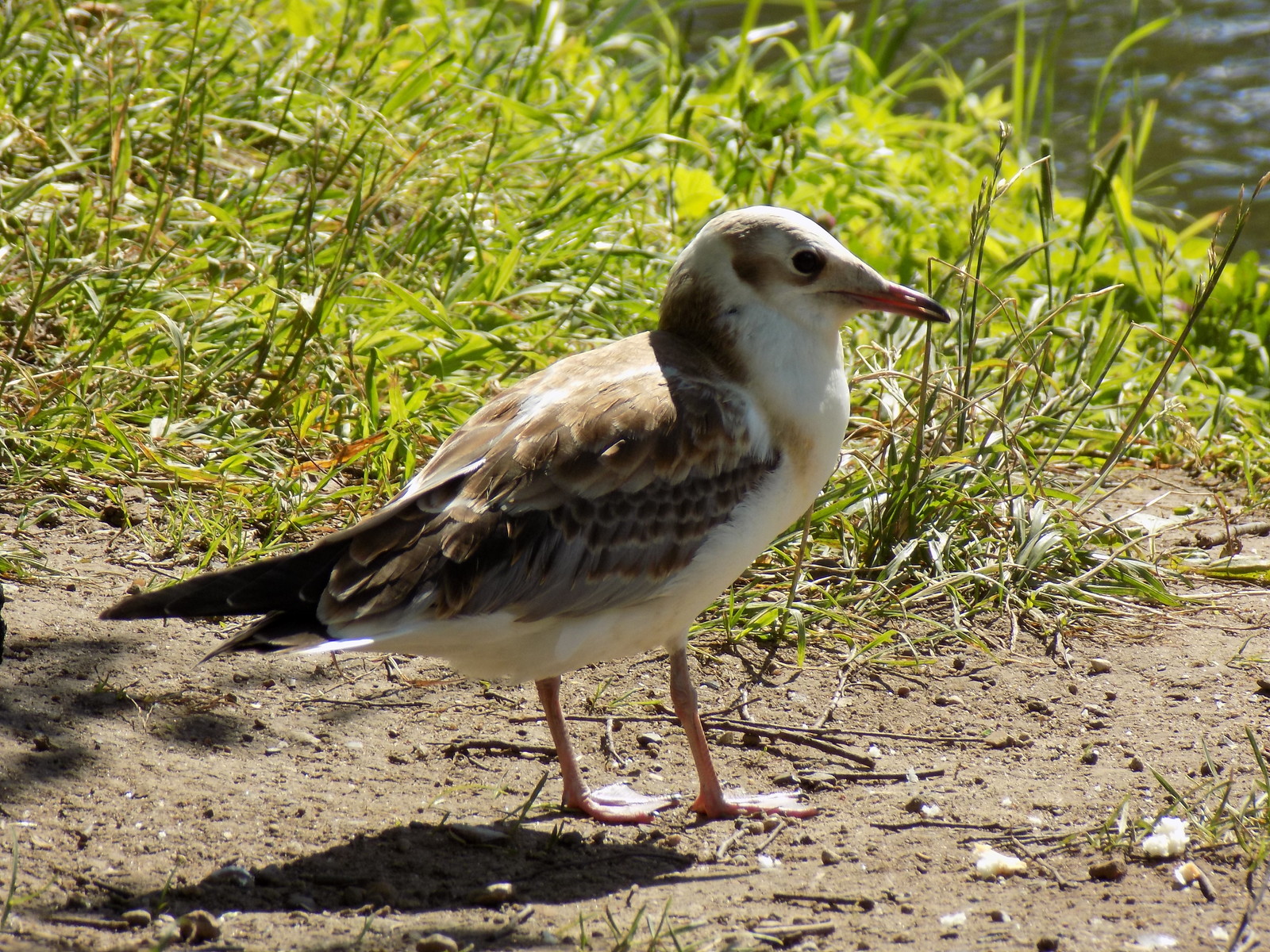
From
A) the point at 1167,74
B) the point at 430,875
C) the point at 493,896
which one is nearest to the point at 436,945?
the point at 493,896

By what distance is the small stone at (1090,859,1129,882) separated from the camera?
10.3 feet

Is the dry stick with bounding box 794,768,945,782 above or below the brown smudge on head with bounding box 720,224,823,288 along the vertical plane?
below

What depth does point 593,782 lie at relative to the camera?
3832mm

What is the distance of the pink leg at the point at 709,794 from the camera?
3619 mm

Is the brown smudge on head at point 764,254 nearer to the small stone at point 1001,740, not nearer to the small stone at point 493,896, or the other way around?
the small stone at point 1001,740

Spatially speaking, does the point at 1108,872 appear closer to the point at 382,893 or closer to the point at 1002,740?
the point at 1002,740

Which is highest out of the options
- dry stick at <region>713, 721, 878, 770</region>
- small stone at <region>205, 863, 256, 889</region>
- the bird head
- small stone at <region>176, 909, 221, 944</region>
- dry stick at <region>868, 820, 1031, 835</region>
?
the bird head

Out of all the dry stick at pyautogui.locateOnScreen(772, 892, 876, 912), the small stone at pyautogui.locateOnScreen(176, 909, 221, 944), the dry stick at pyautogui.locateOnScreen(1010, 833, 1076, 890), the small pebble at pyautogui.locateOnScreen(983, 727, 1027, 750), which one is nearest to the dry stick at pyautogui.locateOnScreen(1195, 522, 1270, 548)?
the small pebble at pyautogui.locateOnScreen(983, 727, 1027, 750)

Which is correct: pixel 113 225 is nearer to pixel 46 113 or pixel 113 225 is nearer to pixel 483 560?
pixel 46 113

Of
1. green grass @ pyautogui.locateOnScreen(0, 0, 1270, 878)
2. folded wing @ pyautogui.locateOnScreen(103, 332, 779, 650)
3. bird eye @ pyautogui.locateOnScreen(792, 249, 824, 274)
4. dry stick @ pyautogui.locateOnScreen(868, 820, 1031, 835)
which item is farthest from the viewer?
green grass @ pyautogui.locateOnScreen(0, 0, 1270, 878)

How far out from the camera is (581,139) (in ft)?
22.3

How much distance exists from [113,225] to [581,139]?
239 centimetres

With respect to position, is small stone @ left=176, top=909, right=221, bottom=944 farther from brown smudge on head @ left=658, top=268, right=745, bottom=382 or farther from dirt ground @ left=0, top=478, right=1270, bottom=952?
brown smudge on head @ left=658, top=268, right=745, bottom=382

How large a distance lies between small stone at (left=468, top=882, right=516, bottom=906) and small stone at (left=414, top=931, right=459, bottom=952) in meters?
0.29
